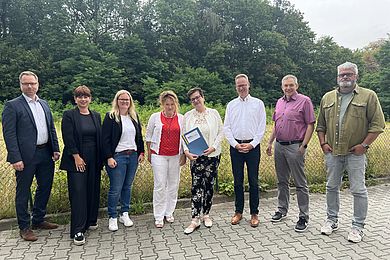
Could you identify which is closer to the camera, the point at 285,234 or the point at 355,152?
the point at 355,152

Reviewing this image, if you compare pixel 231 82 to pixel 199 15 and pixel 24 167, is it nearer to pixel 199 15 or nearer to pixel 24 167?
pixel 199 15

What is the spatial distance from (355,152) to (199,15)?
41.0 m

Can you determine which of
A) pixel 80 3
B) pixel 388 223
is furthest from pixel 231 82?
pixel 388 223

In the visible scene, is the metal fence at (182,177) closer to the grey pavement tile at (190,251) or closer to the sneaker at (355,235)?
the grey pavement tile at (190,251)

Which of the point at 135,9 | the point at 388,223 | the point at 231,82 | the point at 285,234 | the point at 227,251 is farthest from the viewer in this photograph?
the point at 135,9

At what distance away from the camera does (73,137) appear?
403 cm

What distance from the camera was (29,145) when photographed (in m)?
4.05

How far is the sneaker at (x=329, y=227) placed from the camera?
424 centimetres

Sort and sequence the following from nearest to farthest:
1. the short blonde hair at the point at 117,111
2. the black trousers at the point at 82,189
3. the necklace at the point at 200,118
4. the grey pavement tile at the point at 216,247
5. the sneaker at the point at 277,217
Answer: the grey pavement tile at the point at 216,247
the black trousers at the point at 82,189
the short blonde hair at the point at 117,111
the necklace at the point at 200,118
the sneaker at the point at 277,217

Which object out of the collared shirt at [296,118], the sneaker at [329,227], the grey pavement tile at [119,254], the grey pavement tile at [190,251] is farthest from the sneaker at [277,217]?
the grey pavement tile at [119,254]

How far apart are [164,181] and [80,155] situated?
1131 millimetres

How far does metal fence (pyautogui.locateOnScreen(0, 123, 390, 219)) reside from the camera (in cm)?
486

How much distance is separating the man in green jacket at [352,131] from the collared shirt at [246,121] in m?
0.79

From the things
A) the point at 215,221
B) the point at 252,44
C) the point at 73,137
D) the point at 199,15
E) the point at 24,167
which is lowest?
the point at 215,221
